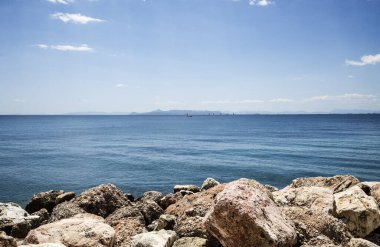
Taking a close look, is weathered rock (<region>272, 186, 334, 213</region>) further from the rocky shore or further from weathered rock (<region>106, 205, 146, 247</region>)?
weathered rock (<region>106, 205, 146, 247</region>)

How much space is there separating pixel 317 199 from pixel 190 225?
3.96 meters

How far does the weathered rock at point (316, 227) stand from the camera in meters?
7.80

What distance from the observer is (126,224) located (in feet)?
33.9

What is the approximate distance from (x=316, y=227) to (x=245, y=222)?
86.0 inches

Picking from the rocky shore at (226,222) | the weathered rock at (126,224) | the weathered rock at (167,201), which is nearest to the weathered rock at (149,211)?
the rocky shore at (226,222)

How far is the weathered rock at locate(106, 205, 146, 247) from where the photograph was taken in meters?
9.38

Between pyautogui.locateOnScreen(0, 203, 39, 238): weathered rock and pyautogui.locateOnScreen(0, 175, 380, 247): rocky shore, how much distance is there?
0.04 metres

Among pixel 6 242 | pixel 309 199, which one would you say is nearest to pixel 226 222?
pixel 309 199

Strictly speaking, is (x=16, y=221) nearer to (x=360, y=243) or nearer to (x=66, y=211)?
→ (x=66, y=211)

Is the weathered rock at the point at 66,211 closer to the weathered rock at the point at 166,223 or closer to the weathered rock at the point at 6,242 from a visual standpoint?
the weathered rock at the point at 166,223

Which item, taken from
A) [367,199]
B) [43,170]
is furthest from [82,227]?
[43,170]

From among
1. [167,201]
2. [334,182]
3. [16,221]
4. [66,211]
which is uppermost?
[334,182]

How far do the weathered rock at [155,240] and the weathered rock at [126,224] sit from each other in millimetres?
985

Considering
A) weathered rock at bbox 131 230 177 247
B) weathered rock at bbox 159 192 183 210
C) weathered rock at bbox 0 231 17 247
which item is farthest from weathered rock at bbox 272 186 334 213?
weathered rock at bbox 0 231 17 247
